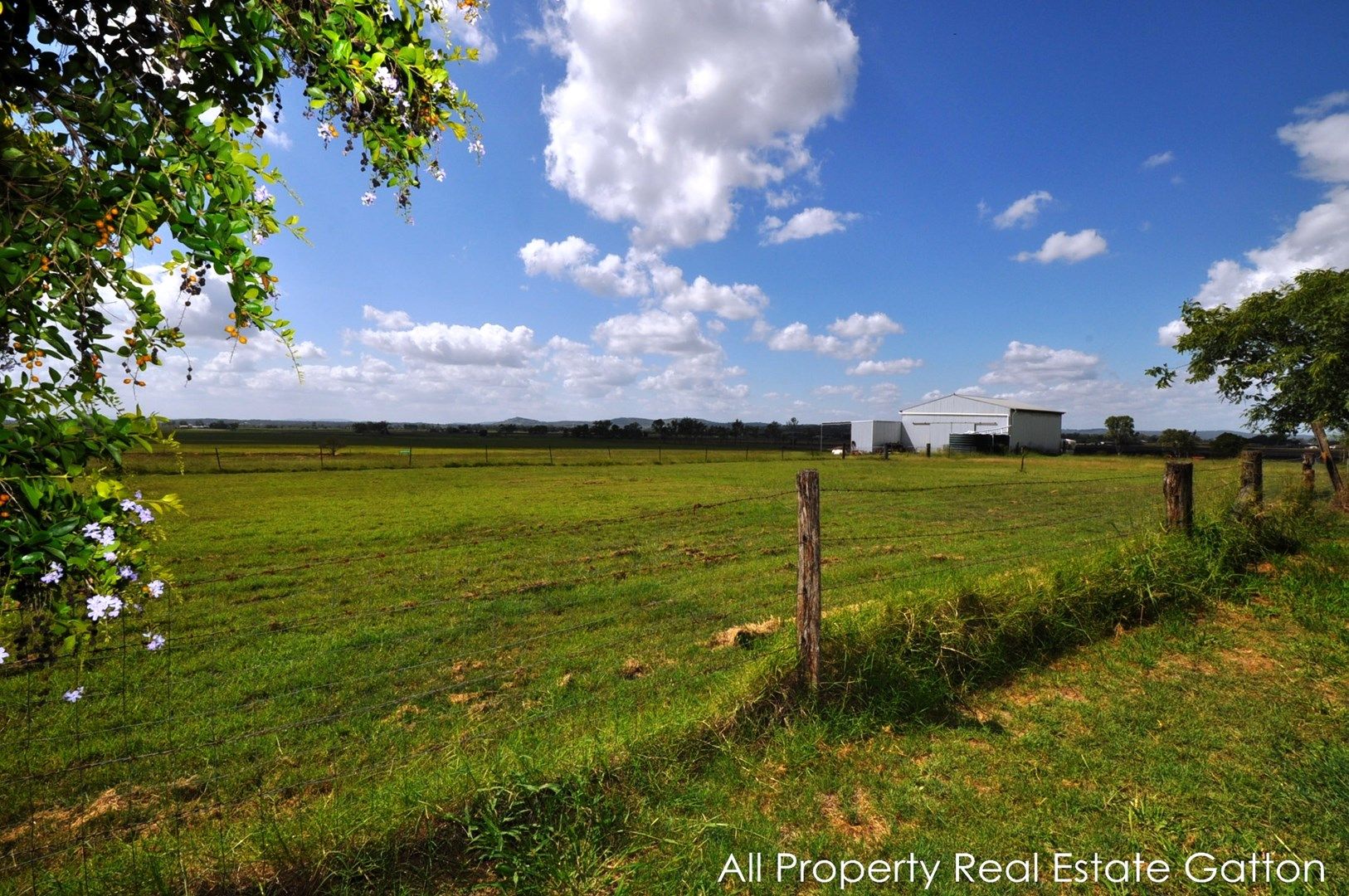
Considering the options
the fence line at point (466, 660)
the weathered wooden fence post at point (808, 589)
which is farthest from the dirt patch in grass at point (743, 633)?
the weathered wooden fence post at point (808, 589)

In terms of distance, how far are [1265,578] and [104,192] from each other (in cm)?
955

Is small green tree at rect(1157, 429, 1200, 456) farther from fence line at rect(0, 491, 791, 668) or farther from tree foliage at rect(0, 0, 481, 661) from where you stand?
tree foliage at rect(0, 0, 481, 661)

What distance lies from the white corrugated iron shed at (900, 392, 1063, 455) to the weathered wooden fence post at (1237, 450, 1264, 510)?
44685 mm

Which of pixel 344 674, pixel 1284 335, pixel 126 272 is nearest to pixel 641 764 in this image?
pixel 126 272

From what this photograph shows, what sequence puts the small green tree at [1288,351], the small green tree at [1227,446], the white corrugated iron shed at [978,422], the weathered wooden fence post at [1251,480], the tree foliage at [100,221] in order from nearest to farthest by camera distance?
the tree foliage at [100,221] < the weathered wooden fence post at [1251,480] < the small green tree at [1288,351] < the small green tree at [1227,446] < the white corrugated iron shed at [978,422]

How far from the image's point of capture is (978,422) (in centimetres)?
4997

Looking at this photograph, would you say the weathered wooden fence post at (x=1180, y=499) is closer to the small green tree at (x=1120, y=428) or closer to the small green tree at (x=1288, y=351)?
the small green tree at (x=1288, y=351)

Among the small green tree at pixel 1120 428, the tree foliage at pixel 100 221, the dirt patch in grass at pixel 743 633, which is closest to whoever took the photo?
the tree foliage at pixel 100 221

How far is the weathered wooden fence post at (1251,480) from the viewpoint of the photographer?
23.3 ft

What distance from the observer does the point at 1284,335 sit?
13.8 m

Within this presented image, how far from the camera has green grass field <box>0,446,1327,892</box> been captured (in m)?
2.98

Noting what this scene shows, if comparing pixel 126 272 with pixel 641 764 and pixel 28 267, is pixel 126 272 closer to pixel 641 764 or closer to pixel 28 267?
pixel 28 267

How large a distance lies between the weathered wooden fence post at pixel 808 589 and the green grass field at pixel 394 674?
13 cm

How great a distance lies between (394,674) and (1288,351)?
18.4m
